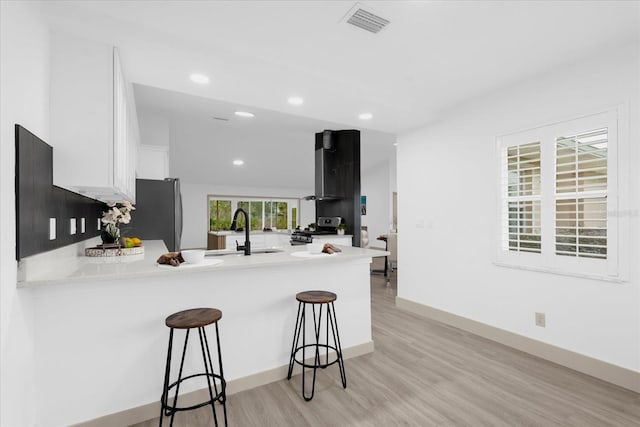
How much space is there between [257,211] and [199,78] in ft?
25.1

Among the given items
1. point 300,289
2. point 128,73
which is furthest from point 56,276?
point 128,73

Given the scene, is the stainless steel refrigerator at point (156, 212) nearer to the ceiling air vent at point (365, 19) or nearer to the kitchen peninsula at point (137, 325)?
the kitchen peninsula at point (137, 325)

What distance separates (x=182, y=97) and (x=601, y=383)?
4901mm

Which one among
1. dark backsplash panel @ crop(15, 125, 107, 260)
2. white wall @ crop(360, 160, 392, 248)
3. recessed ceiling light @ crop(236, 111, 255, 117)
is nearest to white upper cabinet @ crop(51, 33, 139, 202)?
dark backsplash panel @ crop(15, 125, 107, 260)

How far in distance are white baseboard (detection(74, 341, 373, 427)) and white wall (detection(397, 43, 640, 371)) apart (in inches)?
63.0

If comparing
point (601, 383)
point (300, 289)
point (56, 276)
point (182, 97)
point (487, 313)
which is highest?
point (182, 97)

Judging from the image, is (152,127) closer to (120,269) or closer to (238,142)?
(238,142)

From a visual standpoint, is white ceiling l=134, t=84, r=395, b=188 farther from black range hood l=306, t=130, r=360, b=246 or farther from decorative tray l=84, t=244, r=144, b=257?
decorative tray l=84, t=244, r=144, b=257

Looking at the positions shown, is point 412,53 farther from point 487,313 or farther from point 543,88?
point 487,313

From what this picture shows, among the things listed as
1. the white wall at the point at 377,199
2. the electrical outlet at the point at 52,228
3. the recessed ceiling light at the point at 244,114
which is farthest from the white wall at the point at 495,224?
the white wall at the point at 377,199

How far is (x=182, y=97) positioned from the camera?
3.91 m

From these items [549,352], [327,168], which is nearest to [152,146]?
[327,168]

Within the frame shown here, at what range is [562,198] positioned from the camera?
2.51 metres

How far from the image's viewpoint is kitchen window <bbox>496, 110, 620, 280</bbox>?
226cm
